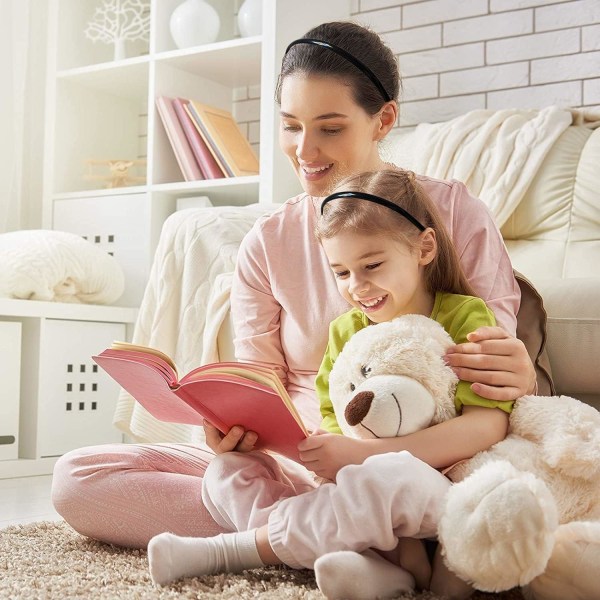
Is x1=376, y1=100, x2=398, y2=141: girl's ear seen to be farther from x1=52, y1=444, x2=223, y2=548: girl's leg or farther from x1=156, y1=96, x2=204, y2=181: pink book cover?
x1=156, y1=96, x2=204, y2=181: pink book cover

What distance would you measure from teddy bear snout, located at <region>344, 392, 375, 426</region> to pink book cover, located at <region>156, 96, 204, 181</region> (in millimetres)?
2075

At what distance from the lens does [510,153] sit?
95.0 inches

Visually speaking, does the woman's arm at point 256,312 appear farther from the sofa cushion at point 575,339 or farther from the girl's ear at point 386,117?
the sofa cushion at point 575,339

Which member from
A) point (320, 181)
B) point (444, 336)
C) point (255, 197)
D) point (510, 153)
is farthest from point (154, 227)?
point (444, 336)

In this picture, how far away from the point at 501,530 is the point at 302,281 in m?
0.65

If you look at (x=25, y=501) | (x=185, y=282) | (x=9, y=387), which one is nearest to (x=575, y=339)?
(x=185, y=282)

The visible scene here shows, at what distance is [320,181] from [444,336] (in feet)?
1.23

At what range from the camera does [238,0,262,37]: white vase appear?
10.0 feet

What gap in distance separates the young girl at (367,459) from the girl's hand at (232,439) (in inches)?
0.6

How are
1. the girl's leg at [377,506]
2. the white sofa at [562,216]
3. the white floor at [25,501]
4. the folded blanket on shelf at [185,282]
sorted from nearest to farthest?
the girl's leg at [377,506], the white floor at [25,501], the folded blanket on shelf at [185,282], the white sofa at [562,216]

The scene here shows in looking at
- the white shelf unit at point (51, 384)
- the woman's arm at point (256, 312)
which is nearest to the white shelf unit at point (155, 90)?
the white shelf unit at point (51, 384)

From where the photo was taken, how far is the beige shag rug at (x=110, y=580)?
1.04 metres

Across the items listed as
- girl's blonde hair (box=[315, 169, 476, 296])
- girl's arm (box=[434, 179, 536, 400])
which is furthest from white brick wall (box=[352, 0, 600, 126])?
girl's blonde hair (box=[315, 169, 476, 296])

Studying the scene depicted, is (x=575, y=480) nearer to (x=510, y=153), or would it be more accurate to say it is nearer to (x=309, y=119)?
(x=309, y=119)
